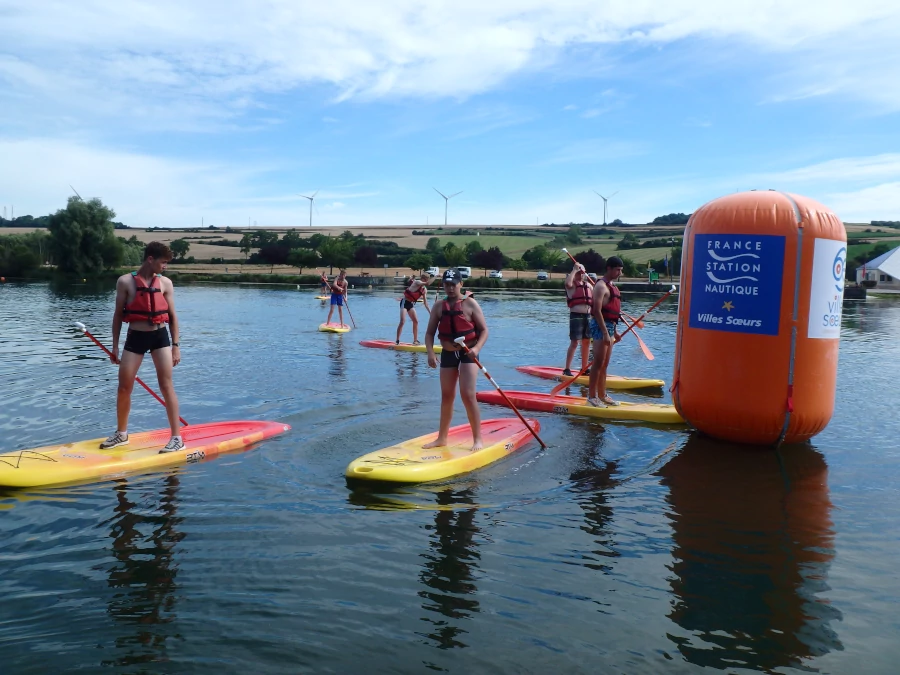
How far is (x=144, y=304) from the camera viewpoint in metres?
7.72

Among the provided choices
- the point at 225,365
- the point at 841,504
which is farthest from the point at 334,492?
the point at 225,365

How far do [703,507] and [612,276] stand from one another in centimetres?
449

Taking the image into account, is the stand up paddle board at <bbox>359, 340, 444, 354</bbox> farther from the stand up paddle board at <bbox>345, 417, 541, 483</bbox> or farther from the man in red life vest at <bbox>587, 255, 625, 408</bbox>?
the stand up paddle board at <bbox>345, 417, 541, 483</bbox>

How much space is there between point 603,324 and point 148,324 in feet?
20.6

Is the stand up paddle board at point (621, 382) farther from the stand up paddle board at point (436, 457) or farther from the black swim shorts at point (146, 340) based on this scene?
the black swim shorts at point (146, 340)

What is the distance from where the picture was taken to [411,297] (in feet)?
62.1

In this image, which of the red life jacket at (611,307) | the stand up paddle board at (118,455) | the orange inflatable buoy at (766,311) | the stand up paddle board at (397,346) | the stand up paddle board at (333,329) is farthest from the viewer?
the stand up paddle board at (333,329)

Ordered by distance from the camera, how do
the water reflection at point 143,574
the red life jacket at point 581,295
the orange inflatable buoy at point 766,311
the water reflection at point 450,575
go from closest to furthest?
the water reflection at point 143,574 → the water reflection at point 450,575 → the orange inflatable buoy at point 766,311 → the red life jacket at point 581,295

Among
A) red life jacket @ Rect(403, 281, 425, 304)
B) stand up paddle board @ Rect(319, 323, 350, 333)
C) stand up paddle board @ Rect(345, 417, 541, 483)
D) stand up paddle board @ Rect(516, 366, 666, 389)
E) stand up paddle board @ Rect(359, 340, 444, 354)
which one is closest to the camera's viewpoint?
stand up paddle board @ Rect(345, 417, 541, 483)

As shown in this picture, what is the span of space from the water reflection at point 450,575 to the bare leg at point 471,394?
154cm

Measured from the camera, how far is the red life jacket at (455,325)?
8.11m

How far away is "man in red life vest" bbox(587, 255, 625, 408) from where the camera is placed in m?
10.8

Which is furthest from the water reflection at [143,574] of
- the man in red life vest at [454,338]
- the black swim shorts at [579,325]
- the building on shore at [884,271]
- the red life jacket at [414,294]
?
the building on shore at [884,271]

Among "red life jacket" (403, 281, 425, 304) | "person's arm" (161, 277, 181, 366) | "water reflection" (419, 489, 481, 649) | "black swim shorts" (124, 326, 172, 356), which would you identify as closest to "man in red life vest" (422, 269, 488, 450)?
"water reflection" (419, 489, 481, 649)
